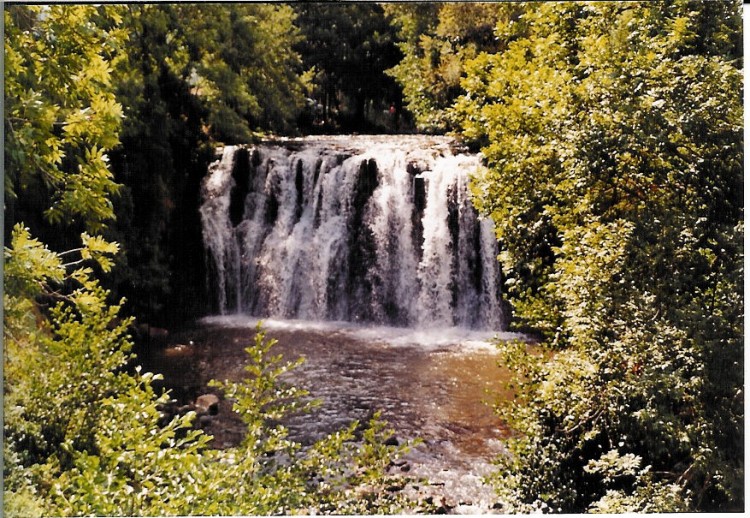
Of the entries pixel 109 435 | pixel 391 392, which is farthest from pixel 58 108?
pixel 391 392

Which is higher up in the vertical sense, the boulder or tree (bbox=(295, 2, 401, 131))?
tree (bbox=(295, 2, 401, 131))

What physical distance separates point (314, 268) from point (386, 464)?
1.24 meters

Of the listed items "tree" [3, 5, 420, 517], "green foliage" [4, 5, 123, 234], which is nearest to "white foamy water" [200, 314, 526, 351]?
"tree" [3, 5, 420, 517]

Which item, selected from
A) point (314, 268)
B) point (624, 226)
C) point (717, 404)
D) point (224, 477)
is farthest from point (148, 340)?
point (717, 404)

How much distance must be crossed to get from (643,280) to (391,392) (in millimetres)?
1329

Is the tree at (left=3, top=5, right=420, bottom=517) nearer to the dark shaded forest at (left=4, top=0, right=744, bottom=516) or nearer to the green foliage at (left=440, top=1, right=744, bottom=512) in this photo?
the dark shaded forest at (left=4, top=0, right=744, bottom=516)

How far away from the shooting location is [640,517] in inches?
135

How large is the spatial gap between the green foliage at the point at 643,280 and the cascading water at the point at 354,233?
605 mm

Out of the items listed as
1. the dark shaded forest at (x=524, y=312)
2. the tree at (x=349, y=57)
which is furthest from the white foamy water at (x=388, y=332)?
the tree at (x=349, y=57)

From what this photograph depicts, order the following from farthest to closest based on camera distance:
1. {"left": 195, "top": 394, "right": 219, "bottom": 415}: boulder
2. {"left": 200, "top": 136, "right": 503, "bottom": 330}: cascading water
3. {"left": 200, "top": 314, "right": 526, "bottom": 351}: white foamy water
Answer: {"left": 200, "top": 136, "right": 503, "bottom": 330}: cascading water, {"left": 200, "top": 314, "right": 526, "bottom": 351}: white foamy water, {"left": 195, "top": 394, "right": 219, "bottom": 415}: boulder

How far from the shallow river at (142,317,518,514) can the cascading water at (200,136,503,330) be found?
0.24m

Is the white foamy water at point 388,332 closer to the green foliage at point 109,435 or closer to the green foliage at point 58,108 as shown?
the green foliage at point 109,435

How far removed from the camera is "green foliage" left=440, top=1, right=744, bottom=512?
10.9 feet

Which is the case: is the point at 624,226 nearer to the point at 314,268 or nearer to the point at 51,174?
the point at 314,268
